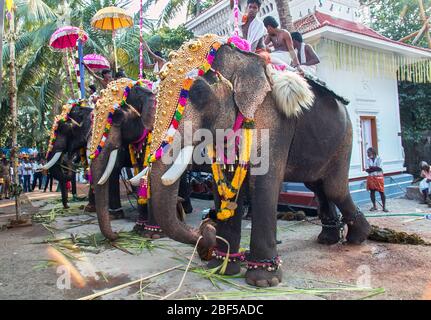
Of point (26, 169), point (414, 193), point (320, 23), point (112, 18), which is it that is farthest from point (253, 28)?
point (26, 169)

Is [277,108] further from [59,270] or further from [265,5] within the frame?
[265,5]

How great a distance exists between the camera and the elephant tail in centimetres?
351

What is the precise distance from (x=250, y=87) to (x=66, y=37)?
7851 millimetres

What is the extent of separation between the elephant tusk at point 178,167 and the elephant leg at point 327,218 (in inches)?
90.5

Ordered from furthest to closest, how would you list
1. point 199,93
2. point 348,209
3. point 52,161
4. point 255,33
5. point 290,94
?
1. point 52,161
2. point 348,209
3. point 255,33
4. point 290,94
5. point 199,93

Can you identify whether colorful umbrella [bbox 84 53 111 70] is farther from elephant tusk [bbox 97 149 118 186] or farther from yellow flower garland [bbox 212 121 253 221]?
yellow flower garland [bbox 212 121 253 221]

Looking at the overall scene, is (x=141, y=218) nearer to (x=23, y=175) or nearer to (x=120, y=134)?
(x=120, y=134)

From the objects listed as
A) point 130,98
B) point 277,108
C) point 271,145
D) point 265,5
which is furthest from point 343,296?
point 265,5

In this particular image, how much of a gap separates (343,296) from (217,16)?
8022mm

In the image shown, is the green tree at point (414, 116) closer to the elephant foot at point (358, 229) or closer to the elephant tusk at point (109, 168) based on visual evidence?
the elephant foot at point (358, 229)

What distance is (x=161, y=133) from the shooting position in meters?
3.18

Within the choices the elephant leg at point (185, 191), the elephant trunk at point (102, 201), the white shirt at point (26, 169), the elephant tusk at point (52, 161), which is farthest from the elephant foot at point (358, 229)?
the white shirt at point (26, 169)

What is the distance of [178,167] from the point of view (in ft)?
10.0

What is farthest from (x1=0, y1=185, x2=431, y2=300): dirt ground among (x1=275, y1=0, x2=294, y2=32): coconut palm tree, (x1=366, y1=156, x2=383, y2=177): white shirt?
(x1=275, y1=0, x2=294, y2=32): coconut palm tree
